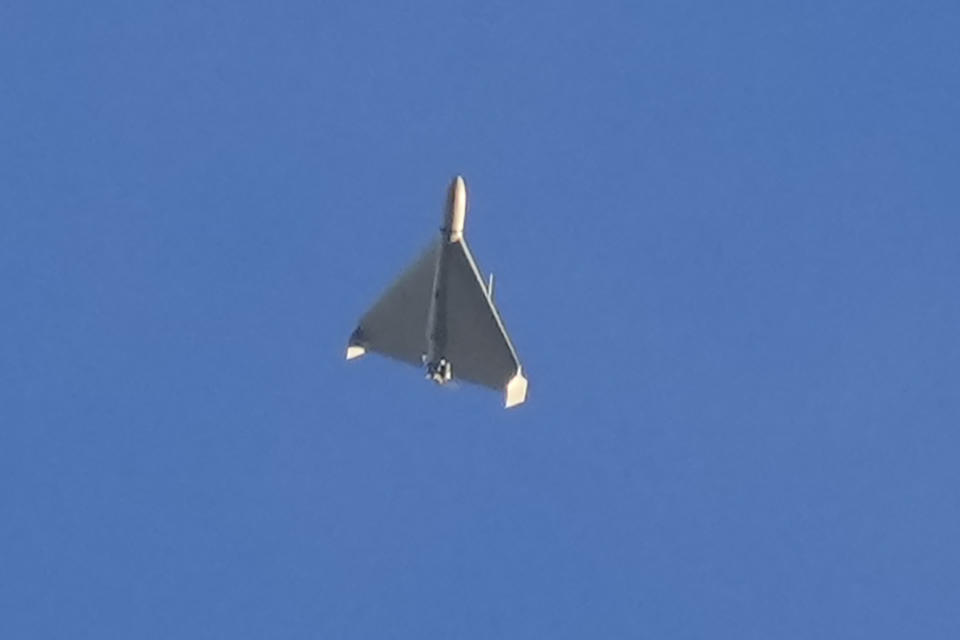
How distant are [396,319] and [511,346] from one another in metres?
6.28

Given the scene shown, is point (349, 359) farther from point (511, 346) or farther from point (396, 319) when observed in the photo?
point (511, 346)

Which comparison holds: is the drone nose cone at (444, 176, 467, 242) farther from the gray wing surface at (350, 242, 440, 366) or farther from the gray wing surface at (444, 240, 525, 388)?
the gray wing surface at (350, 242, 440, 366)

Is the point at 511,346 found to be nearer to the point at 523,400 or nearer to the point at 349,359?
the point at 523,400

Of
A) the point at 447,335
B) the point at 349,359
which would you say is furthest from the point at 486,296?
the point at 349,359

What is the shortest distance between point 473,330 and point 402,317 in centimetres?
459

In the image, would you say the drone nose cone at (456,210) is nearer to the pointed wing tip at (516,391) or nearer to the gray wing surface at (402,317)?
the gray wing surface at (402,317)

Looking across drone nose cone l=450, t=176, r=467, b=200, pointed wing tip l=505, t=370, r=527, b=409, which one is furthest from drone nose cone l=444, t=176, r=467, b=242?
pointed wing tip l=505, t=370, r=527, b=409

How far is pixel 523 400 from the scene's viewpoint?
283 ft

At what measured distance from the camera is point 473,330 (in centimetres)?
8581

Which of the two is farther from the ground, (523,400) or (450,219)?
(450,219)

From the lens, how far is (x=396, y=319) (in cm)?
8881

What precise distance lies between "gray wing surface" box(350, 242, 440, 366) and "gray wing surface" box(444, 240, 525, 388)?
273cm

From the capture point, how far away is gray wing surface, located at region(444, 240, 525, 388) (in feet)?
280

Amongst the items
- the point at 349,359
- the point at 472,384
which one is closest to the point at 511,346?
the point at 472,384
